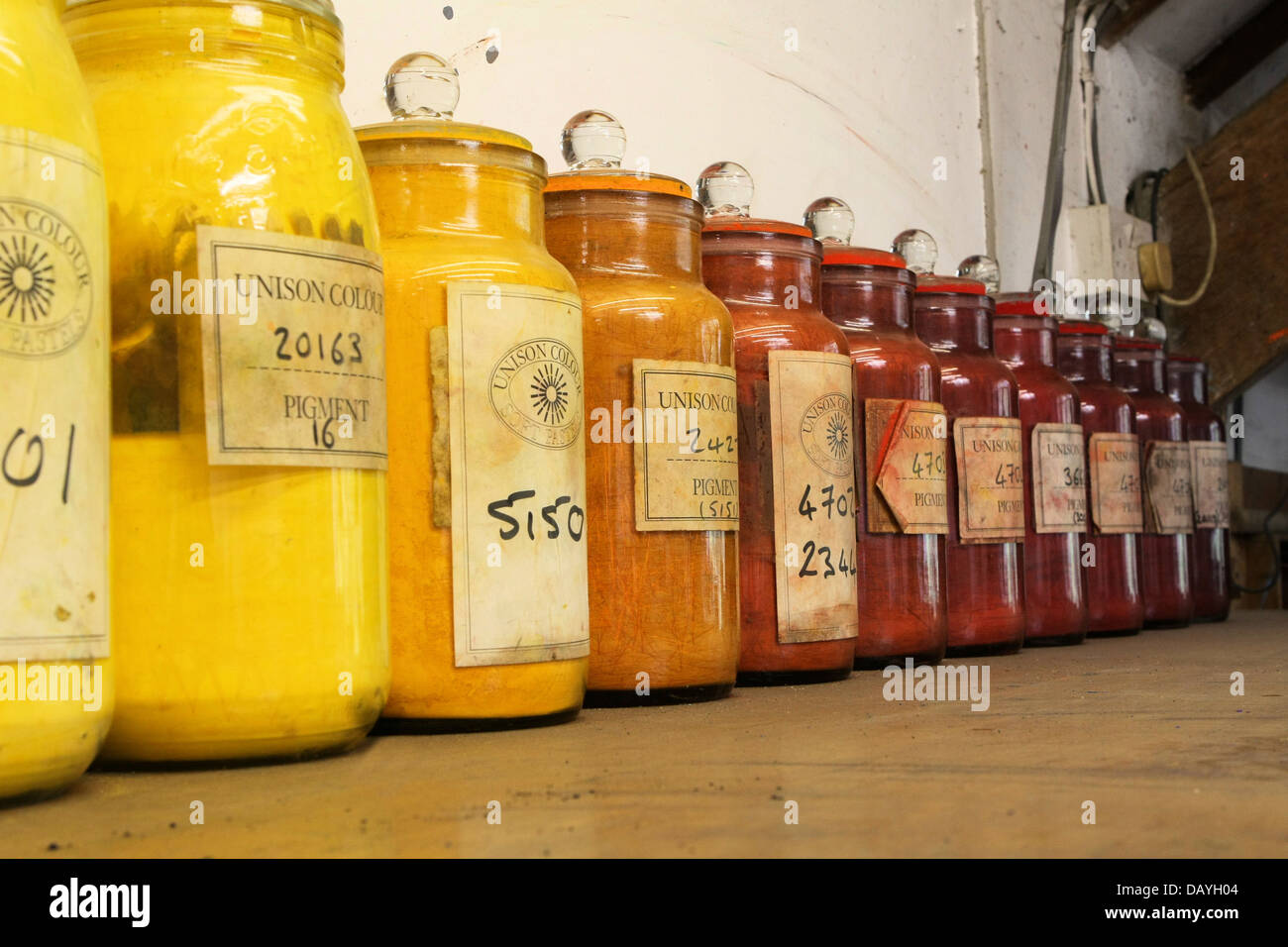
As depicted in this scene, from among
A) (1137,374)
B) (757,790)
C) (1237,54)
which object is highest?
(1237,54)

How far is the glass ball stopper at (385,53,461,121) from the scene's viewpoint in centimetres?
73

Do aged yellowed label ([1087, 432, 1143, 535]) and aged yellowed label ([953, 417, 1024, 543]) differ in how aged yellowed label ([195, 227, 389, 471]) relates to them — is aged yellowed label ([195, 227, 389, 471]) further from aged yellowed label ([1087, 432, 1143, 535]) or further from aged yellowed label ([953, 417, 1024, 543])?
aged yellowed label ([1087, 432, 1143, 535])

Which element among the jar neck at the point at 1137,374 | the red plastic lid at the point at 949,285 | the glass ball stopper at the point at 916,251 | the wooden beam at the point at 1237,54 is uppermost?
the wooden beam at the point at 1237,54

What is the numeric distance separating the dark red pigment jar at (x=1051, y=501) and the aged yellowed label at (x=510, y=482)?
555 mm

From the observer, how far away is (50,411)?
479mm

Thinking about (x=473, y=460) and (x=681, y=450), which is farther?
(x=681, y=450)

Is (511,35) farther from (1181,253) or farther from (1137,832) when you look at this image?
(1181,253)

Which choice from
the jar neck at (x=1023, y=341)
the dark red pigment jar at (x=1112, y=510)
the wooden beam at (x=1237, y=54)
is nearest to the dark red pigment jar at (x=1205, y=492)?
the dark red pigment jar at (x=1112, y=510)

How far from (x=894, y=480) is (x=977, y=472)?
0.41 feet

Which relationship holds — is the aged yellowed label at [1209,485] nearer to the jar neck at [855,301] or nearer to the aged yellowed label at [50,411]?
the jar neck at [855,301]

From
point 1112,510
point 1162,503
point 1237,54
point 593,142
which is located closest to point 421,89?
point 593,142

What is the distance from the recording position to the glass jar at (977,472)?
105 centimetres

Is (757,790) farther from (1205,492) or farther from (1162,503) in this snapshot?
(1205,492)
